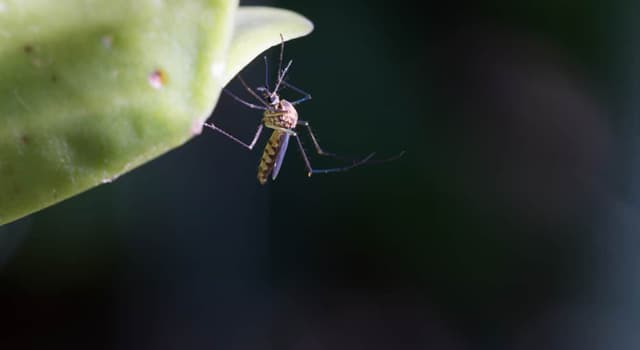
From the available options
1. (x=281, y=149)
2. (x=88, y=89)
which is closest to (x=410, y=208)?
(x=281, y=149)

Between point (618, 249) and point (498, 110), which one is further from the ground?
point (498, 110)

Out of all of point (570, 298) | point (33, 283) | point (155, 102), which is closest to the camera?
point (155, 102)

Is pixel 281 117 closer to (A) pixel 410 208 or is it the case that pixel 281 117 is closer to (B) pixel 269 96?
(B) pixel 269 96

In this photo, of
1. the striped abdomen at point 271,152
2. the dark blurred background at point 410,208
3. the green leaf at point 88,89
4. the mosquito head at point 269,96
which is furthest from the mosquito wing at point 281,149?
the green leaf at point 88,89

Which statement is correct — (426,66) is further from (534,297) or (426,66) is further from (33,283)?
(33,283)

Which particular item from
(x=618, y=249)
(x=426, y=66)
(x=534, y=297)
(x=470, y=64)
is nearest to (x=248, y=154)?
(x=426, y=66)

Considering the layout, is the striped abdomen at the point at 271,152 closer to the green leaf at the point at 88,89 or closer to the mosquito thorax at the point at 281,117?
the mosquito thorax at the point at 281,117

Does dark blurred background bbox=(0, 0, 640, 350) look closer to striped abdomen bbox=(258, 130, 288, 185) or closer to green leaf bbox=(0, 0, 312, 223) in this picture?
striped abdomen bbox=(258, 130, 288, 185)
